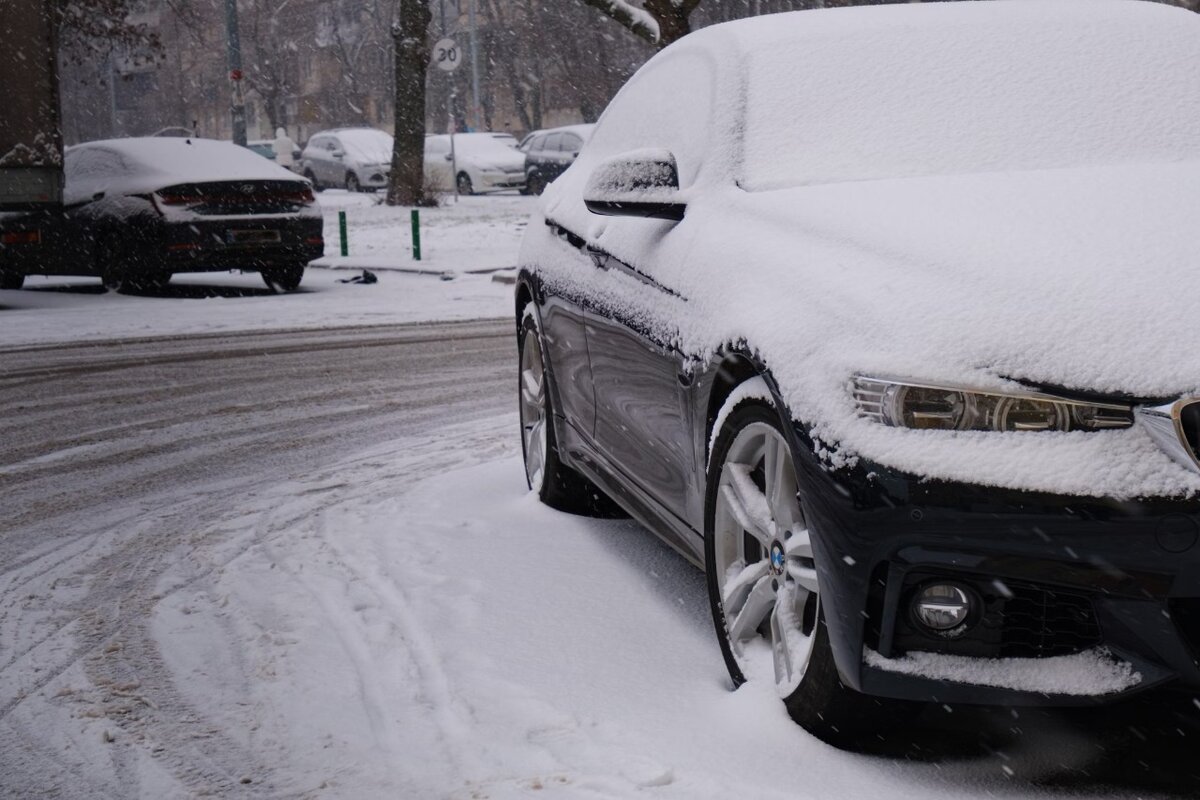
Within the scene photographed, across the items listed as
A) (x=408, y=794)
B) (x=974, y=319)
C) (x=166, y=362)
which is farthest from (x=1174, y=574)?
(x=166, y=362)

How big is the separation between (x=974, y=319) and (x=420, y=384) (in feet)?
21.6

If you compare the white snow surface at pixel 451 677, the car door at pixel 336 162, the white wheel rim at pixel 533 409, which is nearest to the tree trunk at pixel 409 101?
the car door at pixel 336 162

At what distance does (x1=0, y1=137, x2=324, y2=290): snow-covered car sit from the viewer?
48.6 ft

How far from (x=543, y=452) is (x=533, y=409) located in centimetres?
29

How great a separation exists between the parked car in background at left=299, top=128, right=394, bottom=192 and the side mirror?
3511 centimetres

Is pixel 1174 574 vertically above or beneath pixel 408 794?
above

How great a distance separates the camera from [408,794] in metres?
3.14

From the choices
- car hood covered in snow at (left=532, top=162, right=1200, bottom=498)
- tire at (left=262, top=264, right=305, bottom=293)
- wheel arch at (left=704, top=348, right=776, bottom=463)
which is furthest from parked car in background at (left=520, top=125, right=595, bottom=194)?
wheel arch at (left=704, top=348, right=776, bottom=463)

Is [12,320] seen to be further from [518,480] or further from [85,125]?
[85,125]

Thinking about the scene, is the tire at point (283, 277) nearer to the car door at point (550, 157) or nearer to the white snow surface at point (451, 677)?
the white snow surface at point (451, 677)

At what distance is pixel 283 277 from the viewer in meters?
16.5

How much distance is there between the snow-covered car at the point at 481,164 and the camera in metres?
36.0

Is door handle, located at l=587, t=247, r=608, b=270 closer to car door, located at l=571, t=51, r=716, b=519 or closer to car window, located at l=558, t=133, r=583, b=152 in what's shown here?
car door, located at l=571, t=51, r=716, b=519

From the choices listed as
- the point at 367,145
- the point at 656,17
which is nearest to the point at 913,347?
the point at 656,17
